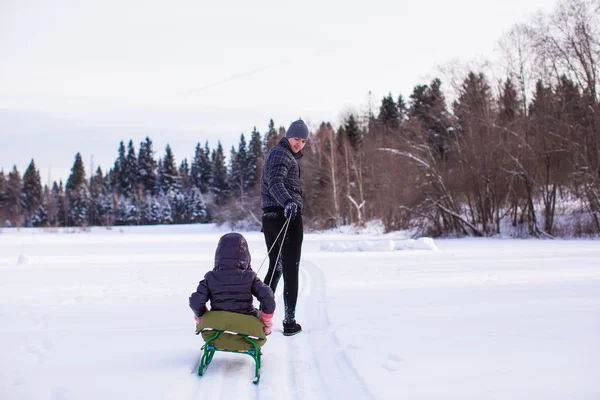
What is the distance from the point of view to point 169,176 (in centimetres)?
6862

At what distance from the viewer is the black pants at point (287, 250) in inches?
141

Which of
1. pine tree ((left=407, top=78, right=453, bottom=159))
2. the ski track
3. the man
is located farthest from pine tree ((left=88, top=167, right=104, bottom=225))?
the ski track

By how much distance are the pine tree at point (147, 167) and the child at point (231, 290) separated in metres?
70.0

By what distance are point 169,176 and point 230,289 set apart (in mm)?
69086

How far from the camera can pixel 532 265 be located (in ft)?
26.8

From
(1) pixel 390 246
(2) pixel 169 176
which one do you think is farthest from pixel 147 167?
(1) pixel 390 246

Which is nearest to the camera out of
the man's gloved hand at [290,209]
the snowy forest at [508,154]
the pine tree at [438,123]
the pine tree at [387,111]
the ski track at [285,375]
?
the ski track at [285,375]

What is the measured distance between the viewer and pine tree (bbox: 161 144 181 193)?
68.3m

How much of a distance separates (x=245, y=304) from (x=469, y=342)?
5.54 ft

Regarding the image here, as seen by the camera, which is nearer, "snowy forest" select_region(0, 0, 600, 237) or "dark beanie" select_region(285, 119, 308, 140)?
"dark beanie" select_region(285, 119, 308, 140)

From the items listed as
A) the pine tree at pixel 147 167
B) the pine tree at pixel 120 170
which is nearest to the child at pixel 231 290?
the pine tree at pixel 147 167

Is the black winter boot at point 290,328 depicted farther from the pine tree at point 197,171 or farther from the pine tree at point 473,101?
the pine tree at point 197,171

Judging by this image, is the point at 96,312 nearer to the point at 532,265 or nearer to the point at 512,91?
the point at 532,265

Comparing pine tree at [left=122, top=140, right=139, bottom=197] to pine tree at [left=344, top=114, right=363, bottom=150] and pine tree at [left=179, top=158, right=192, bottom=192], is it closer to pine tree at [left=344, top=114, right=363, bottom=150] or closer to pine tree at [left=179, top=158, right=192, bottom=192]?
pine tree at [left=179, top=158, right=192, bottom=192]
